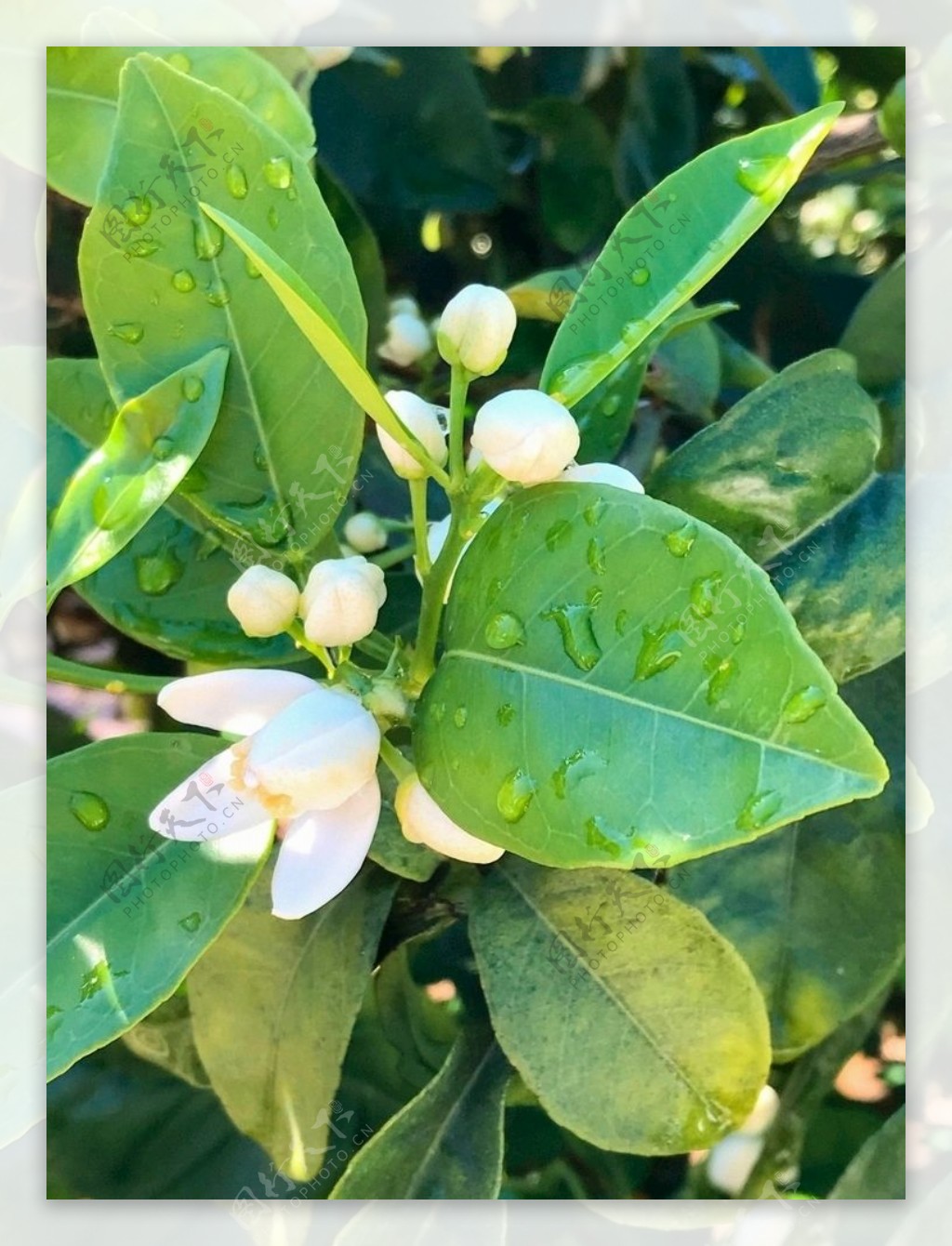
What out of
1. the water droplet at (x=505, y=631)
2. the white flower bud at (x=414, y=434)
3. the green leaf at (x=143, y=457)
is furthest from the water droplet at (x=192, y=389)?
the water droplet at (x=505, y=631)

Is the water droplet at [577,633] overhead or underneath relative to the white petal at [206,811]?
overhead

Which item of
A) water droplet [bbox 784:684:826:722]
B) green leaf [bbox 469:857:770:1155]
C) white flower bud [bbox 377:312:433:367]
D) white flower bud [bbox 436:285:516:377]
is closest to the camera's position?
water droplet [bbox 784:684:826:722]

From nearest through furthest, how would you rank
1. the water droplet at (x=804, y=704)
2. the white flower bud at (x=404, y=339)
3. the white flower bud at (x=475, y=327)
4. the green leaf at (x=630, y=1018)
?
the water droplet at (x=804, y=704) < the white flower bud at (x=475, y=327) < the green leaf at (x=630, y=1018) < the white flower bud at (x=404, y=339)

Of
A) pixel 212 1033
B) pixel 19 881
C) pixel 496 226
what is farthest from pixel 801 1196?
pixel 496 226

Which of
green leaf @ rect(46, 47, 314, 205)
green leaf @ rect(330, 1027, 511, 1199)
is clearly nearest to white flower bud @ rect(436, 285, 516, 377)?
green leaf @ rect(46, 47, 314, 205)

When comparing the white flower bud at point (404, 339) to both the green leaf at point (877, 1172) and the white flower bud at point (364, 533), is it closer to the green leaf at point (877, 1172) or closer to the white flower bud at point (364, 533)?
the white flower bud at point (364, 533)

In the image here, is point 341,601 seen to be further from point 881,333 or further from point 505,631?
point 881,333

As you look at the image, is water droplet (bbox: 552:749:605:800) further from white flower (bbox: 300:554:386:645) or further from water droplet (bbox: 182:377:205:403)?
water droplet (bbox: 182:377:205:403)

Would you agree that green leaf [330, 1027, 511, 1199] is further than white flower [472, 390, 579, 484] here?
Yes
